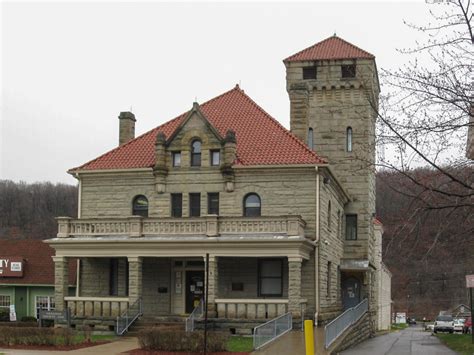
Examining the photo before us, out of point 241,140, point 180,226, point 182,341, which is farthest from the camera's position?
point 241,140

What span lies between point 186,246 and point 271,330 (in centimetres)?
687

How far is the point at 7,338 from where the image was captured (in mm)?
24984

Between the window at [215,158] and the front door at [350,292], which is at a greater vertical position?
the window at [215,158]

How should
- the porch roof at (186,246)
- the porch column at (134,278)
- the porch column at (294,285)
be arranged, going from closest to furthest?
the porch column at (294,285) < the porch roof at (186,246) < the porch column at (134,278)

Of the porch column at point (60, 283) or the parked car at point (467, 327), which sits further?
the parked car at point (467, 327)

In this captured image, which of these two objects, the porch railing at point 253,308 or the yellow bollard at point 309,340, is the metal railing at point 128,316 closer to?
the porch railing at point 253,308

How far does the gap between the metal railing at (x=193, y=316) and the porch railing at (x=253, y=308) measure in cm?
95

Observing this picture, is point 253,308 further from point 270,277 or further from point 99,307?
point 99,307

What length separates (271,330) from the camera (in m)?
25.3

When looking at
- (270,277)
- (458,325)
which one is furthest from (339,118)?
(458,325)

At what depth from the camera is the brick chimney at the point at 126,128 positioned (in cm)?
3934

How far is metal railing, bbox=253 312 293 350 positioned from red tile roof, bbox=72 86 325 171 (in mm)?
7545

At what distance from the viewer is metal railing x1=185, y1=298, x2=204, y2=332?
92.8 ft

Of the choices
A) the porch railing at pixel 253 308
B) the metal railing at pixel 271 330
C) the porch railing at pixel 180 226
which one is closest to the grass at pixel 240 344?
the metal railing at pixel 271 330
